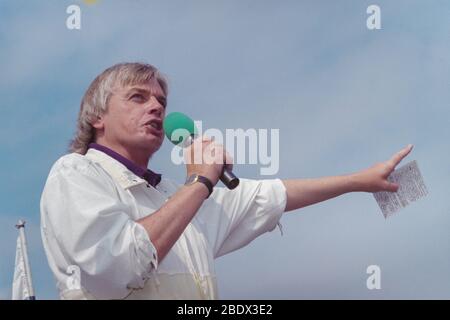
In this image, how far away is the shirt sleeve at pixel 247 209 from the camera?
2.84 meters

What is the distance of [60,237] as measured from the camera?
2219 mm

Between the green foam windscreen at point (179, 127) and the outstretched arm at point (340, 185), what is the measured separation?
1.93 feet

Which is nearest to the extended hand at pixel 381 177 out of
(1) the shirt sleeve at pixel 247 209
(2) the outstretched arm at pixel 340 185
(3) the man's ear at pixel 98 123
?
(2) the outstretched arm at pixel 340 185

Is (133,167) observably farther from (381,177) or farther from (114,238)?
(381,177)

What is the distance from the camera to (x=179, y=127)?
97.5 inches

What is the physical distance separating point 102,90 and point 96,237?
28.6 inches

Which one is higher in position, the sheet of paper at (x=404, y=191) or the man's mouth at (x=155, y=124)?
the man's mouth at (x=155, y=124)

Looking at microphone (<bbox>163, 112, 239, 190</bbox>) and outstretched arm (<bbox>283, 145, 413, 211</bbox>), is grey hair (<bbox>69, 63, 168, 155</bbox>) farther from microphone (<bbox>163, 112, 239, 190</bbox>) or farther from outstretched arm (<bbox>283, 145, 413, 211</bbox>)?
outstretched arm (<bbox>283, 145, 413, 211</bbox>)

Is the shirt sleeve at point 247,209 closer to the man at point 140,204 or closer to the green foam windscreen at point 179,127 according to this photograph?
the man at point 140,204

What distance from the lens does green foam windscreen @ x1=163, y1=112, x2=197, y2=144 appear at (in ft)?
8.13

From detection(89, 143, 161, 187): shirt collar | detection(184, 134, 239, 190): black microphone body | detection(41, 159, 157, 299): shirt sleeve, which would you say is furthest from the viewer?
detection(89, 143, 161, 187): shirt collar

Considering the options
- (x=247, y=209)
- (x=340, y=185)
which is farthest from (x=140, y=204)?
(x=340, y=185)

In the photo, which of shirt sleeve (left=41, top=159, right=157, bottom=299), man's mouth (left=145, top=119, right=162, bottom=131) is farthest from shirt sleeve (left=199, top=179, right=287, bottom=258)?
shirt sleeve (left=41, top=159, right=157, bottom=299)

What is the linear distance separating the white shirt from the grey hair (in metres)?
0.13
